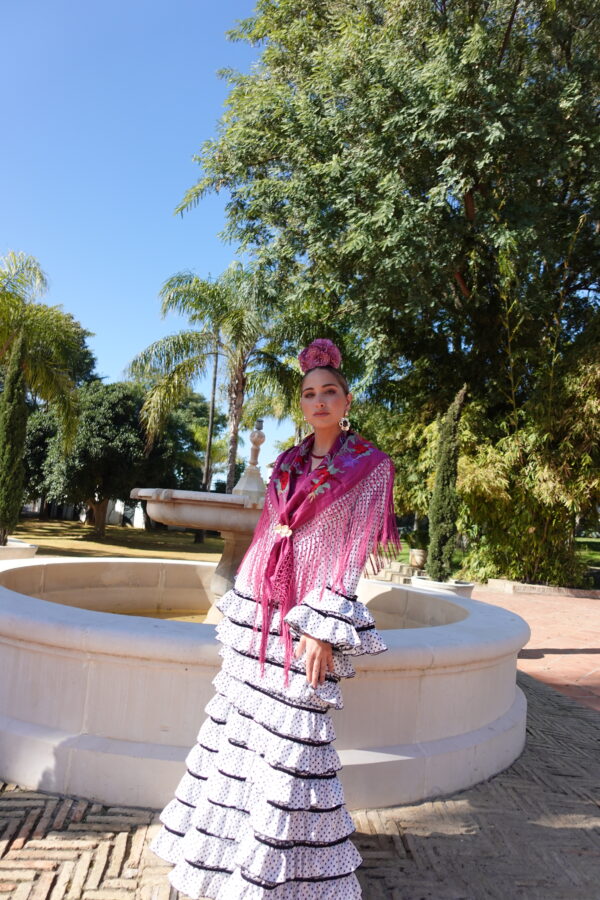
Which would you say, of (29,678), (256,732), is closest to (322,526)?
(256,732)

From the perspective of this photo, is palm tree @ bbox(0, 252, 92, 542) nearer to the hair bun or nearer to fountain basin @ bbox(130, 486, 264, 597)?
fountain basin @ bbox(130, 486, 264, 597)

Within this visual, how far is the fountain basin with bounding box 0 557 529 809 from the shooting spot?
2.65 m

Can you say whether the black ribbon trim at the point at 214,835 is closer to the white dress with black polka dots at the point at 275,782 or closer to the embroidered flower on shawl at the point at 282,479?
the white dress with black polka dots at the point at 275,782

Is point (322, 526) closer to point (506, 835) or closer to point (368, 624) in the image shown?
point (368, 624)

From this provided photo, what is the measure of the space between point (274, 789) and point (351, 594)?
62 centimetres

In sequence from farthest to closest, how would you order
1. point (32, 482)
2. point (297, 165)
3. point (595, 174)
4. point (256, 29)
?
point (32, 482) → point (256, 29) → point (297, 165) → point (595, 174)

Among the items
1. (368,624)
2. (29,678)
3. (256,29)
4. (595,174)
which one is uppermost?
(256,29)

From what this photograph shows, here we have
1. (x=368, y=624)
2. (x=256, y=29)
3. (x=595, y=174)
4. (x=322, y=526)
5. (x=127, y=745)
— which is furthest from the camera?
(x=256, y=29)

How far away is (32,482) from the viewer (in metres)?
23.9

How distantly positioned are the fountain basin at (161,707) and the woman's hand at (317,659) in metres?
0.82

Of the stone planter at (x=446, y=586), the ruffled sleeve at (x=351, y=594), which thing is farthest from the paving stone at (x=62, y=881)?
the stone planter at (x=446, y=586)

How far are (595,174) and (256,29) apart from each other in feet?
32.2

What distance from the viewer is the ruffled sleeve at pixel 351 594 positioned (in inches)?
75.7

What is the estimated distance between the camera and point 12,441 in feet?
39.0
